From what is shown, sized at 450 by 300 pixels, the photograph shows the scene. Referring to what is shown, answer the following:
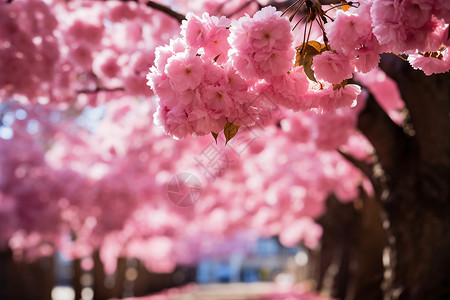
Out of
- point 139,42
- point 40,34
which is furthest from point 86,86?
point 40,34

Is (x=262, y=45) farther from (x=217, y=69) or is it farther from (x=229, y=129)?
(x=229, y=129)

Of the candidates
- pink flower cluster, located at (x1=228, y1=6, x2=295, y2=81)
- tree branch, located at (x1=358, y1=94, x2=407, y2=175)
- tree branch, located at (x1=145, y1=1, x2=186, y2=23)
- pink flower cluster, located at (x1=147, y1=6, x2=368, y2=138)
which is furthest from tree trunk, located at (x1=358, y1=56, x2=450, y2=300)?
pink flower cluster, located at (x1=228, y1=6, x2=295, y2=81)

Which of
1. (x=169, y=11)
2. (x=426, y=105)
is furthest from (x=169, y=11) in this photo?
(x=426, y=105)

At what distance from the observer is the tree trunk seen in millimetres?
6219

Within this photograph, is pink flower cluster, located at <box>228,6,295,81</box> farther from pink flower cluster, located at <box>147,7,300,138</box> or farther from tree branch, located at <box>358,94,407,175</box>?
tree branch, located at <box>358,94,407,175</box>

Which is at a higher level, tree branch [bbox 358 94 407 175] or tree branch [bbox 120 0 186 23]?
tree branch [bbox 120 0 186 23]

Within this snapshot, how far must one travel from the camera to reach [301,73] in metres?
2.68

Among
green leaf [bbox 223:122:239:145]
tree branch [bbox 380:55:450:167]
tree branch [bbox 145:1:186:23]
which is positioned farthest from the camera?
tree branch [bbox 380:55:450:167]

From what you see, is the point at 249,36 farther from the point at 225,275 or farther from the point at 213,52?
the point at 225,275

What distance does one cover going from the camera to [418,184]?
6527mm

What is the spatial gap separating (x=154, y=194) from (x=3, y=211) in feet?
14.5

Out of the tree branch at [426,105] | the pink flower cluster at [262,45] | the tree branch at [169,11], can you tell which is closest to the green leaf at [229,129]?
the pink flower cluster at [262,45]

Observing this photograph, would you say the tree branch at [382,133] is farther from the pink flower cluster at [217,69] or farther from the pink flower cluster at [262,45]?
the pink flower cluster at [262,45]

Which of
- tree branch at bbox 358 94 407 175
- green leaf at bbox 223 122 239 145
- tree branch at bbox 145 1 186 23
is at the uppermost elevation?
tree branch at bbox 145 1 186 23
